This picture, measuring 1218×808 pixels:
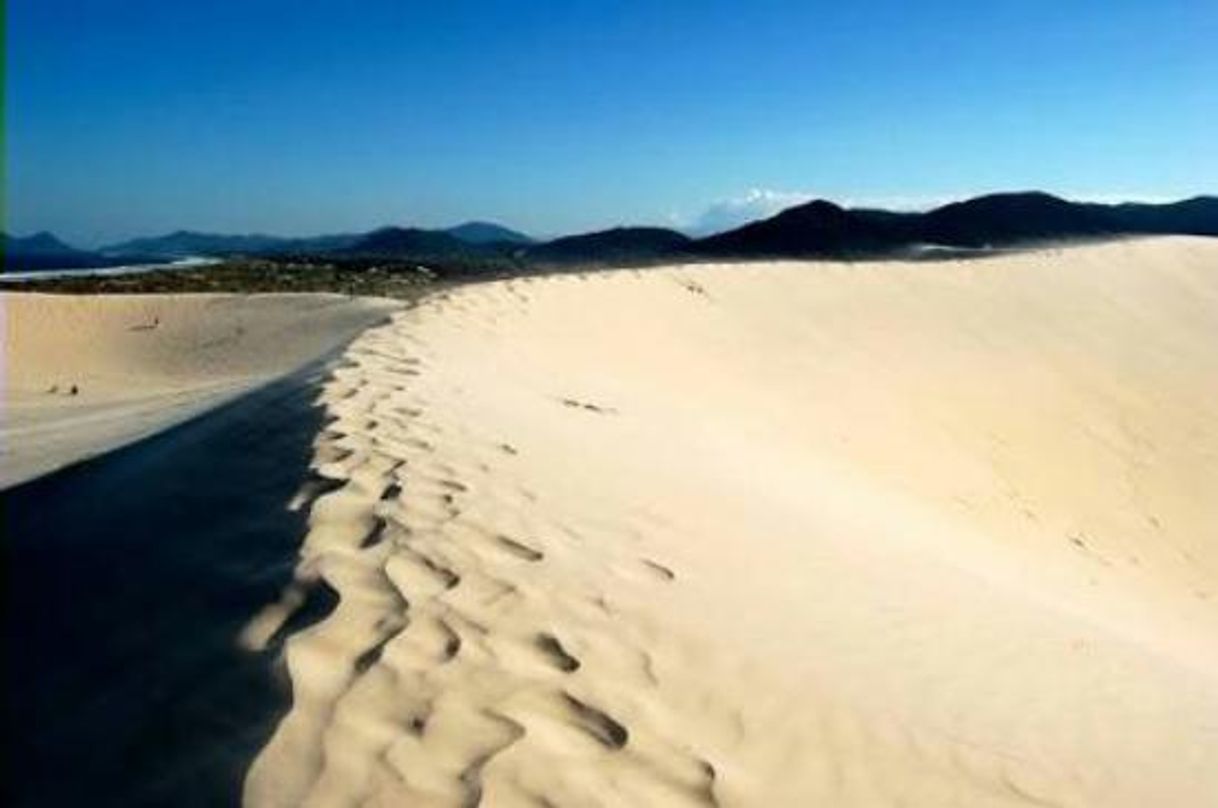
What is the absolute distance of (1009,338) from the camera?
23.2m

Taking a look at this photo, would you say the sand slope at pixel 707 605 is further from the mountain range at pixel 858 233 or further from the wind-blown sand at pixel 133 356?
the mountain range at pixel 858 233

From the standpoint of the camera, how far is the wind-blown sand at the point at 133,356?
1212cm

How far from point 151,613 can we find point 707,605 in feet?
7.88

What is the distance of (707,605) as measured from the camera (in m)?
5.53

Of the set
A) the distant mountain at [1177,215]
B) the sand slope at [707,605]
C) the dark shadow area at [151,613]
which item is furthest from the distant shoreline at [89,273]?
the distant mountain at [1177,215]

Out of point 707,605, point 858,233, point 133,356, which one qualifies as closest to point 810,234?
point 858,233

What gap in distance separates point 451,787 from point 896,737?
1.78m

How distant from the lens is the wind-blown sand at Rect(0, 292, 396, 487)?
12.1 metres

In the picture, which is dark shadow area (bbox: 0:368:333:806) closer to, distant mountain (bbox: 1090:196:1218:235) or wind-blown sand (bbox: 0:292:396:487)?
wind-blown sand (bbox: 0:292:396:487)

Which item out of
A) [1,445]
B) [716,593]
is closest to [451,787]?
[716,593]

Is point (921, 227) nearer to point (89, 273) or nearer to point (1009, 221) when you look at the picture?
point (1009, 221)

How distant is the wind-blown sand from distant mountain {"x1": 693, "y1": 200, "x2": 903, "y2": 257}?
30781mm

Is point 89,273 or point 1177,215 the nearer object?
point 89,273

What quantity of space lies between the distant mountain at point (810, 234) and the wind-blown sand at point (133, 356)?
30781mm
